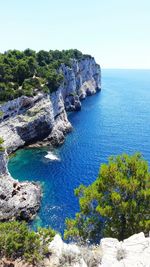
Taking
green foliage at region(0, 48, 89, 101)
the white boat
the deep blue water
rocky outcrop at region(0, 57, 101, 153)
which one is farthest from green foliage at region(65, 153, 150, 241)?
green foliage at region(0, 48, 89, 101)

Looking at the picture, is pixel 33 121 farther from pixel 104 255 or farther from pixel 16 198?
pixel 104 255

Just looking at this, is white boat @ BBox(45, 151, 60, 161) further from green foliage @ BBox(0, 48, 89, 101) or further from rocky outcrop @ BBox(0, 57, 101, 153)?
green foliage @ BBox(0, 48, 89, 101)

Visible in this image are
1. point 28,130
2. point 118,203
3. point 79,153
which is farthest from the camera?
point 28,130

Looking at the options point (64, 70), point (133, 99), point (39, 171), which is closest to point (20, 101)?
point (39, 171)

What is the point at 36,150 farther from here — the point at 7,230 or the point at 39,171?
the point at 7,230

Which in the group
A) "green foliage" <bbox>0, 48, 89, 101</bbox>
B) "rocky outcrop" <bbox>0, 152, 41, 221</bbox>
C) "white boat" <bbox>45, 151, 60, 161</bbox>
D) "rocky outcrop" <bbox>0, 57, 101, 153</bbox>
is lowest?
"rocky outcrop" <bbox>0, 152, 41, 221</bbox>

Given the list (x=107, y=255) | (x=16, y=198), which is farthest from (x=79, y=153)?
(x=107, y=255)
